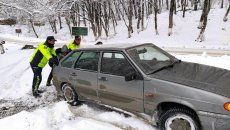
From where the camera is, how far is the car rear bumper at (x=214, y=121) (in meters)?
3.15

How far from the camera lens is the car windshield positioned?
13.6 feet

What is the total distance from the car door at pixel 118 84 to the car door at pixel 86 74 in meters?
0.19

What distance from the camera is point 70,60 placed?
559 cm

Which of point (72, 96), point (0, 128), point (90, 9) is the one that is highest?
point (90, 9)

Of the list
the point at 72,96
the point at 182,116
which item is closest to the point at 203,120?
the point at 182,116

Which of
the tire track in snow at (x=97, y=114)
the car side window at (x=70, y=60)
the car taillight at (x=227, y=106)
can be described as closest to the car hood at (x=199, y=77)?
the car taillight at (x=227, y=106)

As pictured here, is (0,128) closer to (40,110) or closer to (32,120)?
(32,120)

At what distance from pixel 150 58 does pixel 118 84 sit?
0.82 m

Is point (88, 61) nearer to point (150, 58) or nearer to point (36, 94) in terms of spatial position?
point (150, 58)

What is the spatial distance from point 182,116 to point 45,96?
14.3 ft

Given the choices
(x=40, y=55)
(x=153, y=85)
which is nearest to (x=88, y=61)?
(x=153, y=85)

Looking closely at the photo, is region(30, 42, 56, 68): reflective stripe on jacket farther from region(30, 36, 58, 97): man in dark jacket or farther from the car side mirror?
the car side mirror

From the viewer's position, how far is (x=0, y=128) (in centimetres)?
473

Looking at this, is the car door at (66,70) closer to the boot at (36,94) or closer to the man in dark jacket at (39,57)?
Answer: the man in dark jacket at (39,57)
